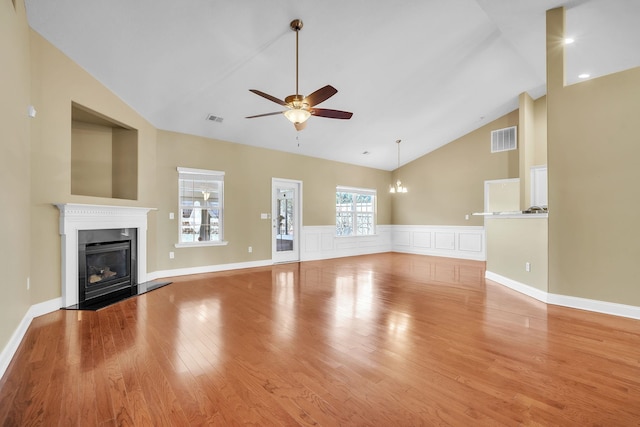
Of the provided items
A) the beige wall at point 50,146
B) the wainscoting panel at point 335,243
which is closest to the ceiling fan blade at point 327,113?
the beige wall at point 50,146

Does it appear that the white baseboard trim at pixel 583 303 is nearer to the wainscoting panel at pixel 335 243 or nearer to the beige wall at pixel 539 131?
the beige wall at pixel 539 131

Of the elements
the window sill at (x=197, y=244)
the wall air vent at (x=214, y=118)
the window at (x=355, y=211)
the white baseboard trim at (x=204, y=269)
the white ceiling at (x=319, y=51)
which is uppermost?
the white ceiling at (x=319, y=51)

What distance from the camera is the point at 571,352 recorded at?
8.09 ft

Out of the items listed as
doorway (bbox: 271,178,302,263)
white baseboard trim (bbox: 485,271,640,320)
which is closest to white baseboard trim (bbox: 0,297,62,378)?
doorway (bbox: 271,178,302,263)

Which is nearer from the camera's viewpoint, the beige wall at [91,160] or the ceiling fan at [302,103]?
the ceiling fan at [302,103]

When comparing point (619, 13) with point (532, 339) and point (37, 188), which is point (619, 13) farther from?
point (37, 188)

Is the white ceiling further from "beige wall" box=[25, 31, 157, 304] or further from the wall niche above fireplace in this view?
the wall niche above fireplace

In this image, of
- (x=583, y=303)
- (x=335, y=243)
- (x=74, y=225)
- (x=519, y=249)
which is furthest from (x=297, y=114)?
(x=335, y=243)

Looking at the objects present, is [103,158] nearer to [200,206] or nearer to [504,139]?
[200,206]

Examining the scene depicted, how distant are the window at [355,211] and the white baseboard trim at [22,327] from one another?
6.30 meters

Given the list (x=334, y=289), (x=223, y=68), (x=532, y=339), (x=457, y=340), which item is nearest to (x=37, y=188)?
(x=223, y=68)

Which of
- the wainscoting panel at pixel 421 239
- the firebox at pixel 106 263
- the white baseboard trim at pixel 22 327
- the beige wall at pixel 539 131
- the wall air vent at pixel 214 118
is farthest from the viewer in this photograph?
the wainscoting panel at pixel 421 239

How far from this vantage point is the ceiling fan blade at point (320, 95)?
2.96 m

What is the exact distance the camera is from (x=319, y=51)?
13.6 feet
